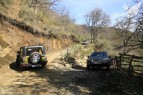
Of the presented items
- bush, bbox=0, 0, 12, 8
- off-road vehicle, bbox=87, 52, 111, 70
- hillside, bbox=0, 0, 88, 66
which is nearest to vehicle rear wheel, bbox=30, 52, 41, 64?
hillside, bbox=0, 0, 88, 66

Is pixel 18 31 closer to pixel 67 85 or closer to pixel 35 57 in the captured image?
pixel 35 57

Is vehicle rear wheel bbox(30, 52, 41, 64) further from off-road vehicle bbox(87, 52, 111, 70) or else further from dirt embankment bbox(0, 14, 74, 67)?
off-road vehicle bbox(87, 52, 111, 70)

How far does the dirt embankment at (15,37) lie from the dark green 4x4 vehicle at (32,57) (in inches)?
78.9

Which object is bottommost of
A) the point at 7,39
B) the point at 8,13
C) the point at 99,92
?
the point at 99,92

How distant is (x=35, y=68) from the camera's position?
79.5ft

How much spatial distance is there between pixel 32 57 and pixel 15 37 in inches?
428

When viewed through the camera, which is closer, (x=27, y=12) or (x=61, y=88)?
(x=61, y=88)

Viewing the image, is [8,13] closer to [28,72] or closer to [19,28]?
[19,28]

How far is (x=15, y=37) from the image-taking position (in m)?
33.4

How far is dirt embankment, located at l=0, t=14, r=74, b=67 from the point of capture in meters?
28.5

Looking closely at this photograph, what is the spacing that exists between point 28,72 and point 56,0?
20.1 m

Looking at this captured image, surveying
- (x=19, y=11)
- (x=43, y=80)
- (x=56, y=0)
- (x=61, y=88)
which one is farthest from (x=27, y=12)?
(x=61, y=88)

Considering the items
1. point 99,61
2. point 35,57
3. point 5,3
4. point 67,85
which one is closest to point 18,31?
point 5,3

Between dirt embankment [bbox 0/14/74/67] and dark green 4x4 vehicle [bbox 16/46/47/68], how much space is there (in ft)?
6.58
